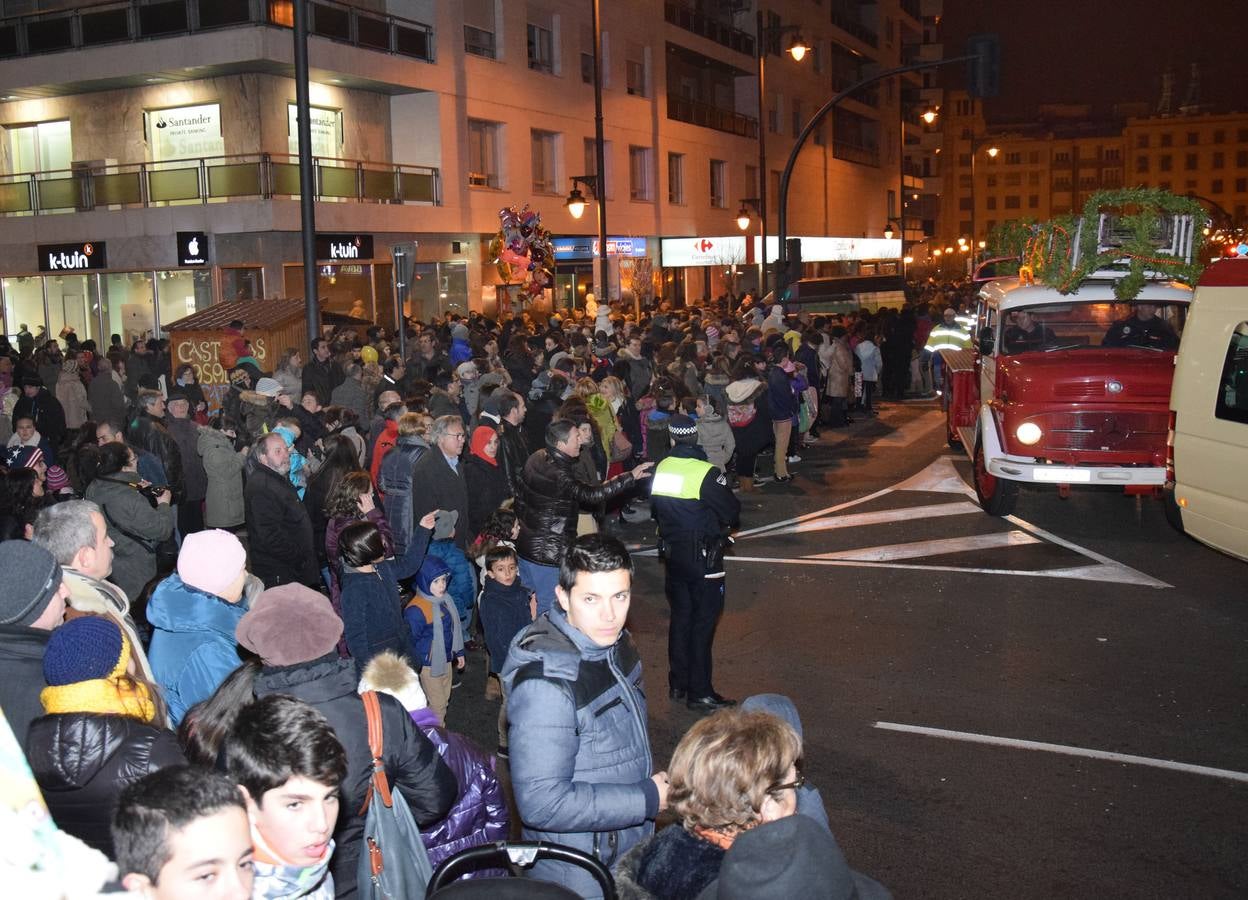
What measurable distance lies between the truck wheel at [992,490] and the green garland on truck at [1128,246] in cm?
222

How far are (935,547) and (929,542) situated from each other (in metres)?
0.25

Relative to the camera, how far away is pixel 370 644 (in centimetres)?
682

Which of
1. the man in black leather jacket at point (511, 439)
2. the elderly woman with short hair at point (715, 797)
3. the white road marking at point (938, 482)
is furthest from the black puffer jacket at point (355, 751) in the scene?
the white road marking at point (938, 482)

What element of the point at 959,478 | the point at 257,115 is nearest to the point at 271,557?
the point at 959,478


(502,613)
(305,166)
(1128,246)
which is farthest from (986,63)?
(502,613)

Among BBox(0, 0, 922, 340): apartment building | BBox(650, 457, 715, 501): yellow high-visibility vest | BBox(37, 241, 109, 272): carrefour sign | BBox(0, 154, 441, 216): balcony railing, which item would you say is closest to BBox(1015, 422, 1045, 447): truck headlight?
BBox(650, 457, 715, 501): yellow high-visibility vest

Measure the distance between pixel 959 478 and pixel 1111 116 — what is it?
168 m

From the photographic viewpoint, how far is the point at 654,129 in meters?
41.8

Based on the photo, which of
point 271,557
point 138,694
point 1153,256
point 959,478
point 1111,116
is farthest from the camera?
point 1111,116

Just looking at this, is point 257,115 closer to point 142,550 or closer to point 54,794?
point 142,550

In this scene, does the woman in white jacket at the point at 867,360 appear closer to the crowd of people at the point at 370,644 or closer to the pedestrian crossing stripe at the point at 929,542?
the pedestrian crossing stripe at the point at 929,542

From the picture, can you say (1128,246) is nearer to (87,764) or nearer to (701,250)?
(87,764)

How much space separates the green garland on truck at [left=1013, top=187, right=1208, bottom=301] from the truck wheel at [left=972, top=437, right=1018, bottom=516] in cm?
222

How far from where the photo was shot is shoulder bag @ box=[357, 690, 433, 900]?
12.5 feet
